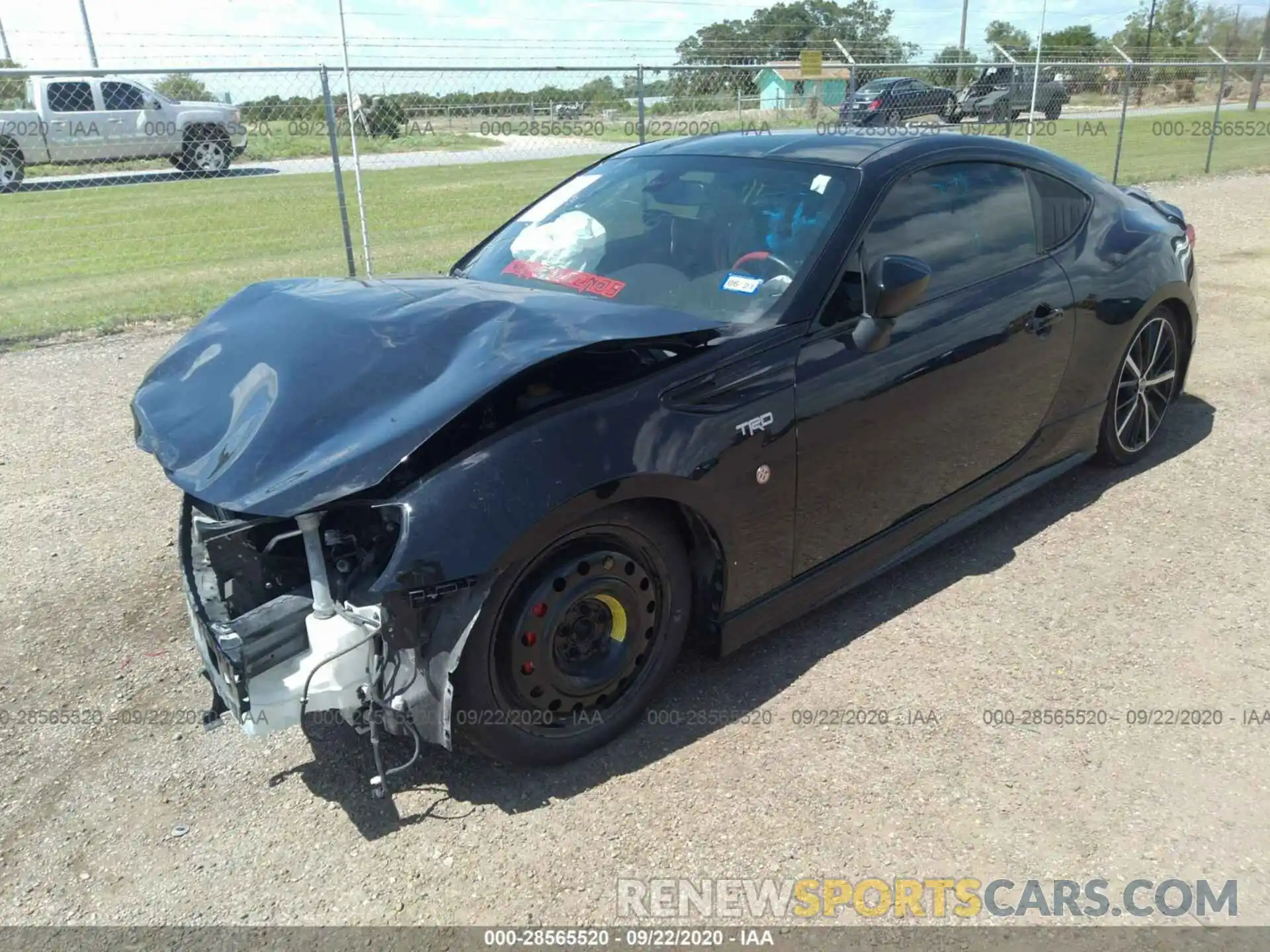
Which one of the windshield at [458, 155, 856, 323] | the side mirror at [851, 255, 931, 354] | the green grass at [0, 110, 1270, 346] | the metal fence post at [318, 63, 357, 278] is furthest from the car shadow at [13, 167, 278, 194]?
the side mirror at [851, 255, 931, 354]

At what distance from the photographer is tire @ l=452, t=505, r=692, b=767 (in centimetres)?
256

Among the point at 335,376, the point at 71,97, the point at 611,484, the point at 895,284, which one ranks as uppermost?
the point at 71,97

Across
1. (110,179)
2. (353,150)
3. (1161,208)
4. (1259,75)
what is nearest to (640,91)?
(353,150)

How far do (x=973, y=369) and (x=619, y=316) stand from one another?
4.97ft

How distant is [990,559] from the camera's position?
402 cm

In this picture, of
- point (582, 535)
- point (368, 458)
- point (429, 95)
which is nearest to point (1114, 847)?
point (582, 535)

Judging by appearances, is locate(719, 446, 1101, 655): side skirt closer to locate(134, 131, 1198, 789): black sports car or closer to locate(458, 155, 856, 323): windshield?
locate(134, 131, 1198, 789): black sports car

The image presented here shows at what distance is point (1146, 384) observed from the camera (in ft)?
15.4

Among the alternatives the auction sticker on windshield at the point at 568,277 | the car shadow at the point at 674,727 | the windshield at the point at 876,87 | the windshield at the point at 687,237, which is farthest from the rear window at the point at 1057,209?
the windshield at the point at 876,87

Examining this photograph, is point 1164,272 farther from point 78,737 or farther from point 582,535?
point 78,737

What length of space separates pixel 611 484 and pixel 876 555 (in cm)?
131

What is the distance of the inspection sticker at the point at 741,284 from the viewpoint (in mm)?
3238

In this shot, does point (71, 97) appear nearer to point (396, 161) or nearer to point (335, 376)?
point (396, 161)

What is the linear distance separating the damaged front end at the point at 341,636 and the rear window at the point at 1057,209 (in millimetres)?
2957
